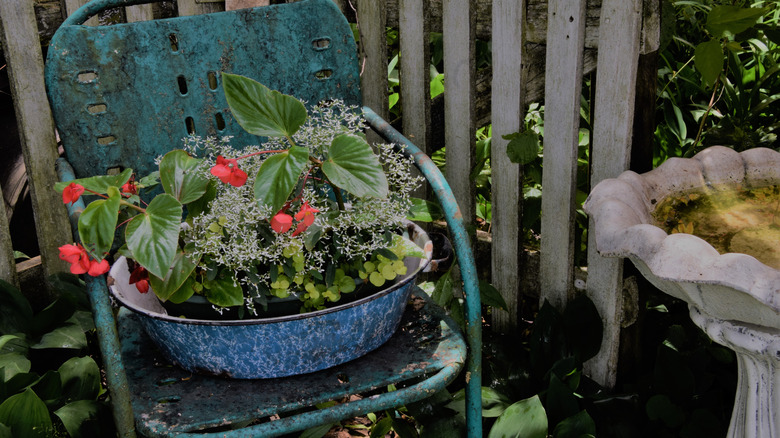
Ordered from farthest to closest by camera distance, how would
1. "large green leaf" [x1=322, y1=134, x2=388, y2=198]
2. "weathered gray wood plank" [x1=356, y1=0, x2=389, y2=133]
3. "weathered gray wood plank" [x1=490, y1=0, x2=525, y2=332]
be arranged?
"weathered gray wood plank" [x1=356, y1=0, x2=389, y2=133] → "weathered gray wood plank" [x1=490, y1=0, x2=525, y2=332] → "large green leaf" [x1=322, y1=134, x2=388, y2=198]

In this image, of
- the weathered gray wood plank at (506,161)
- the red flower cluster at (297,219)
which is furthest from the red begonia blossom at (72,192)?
the weathered gray wood plank at (506,161)

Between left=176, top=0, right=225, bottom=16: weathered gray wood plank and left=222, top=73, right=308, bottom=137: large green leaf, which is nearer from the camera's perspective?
left=222, top=73, right=308, bottom=137: large green leaf

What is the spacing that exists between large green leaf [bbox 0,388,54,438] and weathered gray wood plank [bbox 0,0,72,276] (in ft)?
2.20

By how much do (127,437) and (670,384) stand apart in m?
1.37

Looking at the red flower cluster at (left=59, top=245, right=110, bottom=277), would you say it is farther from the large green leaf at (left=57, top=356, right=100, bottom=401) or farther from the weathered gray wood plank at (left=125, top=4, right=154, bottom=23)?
the weathered gray wood plank at (left=125, top=4, right=154, bottom=23)

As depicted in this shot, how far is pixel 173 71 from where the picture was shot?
5.73 ft

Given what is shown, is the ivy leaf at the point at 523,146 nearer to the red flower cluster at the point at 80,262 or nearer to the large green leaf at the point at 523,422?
the large green leaf at the point at 523,422

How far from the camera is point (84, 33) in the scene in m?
1.62

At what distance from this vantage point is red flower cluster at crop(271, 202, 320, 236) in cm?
122

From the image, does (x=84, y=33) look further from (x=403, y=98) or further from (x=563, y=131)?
(x=563, y=131)

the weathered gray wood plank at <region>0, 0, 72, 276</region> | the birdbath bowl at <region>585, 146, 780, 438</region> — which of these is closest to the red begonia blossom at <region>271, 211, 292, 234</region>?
the birdbath bowl at <region>585, 146, 780, 438</region>

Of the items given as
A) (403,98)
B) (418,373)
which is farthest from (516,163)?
(418,373)

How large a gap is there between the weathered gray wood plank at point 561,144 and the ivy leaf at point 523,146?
0.03m

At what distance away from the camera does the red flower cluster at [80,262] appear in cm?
121
